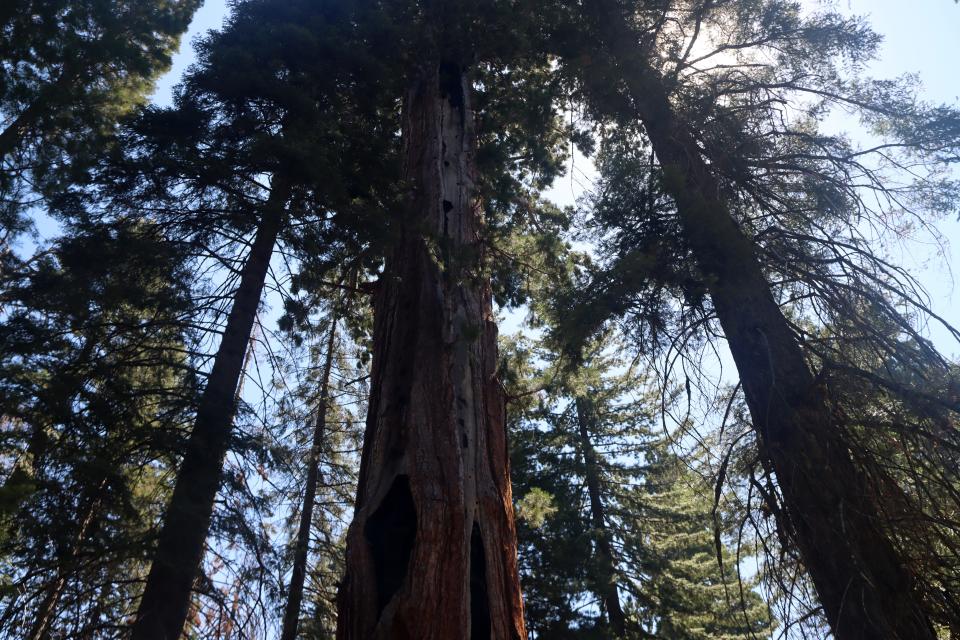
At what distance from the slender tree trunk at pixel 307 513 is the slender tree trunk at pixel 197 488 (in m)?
2.20

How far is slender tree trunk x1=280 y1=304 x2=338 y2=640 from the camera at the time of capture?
27.9 feet

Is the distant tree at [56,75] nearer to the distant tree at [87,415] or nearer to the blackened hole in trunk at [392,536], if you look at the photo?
the distant tree at [87,415]

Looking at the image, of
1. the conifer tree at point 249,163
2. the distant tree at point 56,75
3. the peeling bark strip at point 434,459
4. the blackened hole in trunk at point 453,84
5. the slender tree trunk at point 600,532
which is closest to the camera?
the peeling bark strip at point 434,459

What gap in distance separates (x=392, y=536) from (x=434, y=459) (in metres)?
0.50

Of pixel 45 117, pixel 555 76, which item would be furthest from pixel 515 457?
pixel 45 117

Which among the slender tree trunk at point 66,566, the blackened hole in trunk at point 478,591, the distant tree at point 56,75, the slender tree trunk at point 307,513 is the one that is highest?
the distant tree at point 56,75

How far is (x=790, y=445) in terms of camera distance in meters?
4.02

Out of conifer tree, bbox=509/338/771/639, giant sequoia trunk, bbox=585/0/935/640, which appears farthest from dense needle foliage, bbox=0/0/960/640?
conifer tree, bbox=509/338/771/639

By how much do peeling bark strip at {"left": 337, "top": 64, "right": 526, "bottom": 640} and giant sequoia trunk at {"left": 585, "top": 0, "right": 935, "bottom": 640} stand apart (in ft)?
5.80

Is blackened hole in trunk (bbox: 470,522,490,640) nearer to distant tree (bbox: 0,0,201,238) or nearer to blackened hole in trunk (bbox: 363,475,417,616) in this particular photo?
blackened hole in trunk (bbox: 363,475,417,616)

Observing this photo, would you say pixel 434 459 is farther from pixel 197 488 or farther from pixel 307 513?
pixel 307 513

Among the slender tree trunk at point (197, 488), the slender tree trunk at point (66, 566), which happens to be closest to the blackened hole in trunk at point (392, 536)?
the slender tree trunk at point (197, 488)

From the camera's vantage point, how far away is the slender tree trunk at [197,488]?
15.2ft

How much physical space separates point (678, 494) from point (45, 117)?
1368 centimetres
